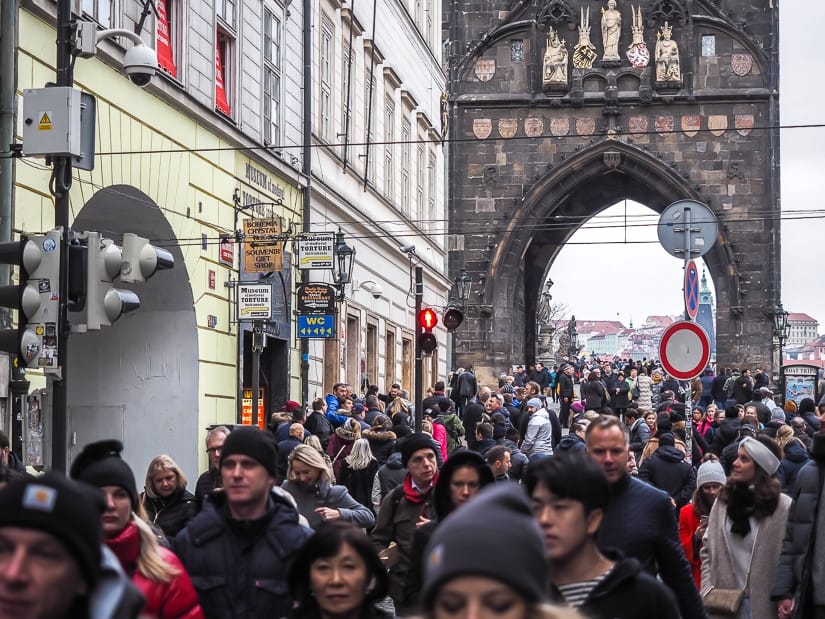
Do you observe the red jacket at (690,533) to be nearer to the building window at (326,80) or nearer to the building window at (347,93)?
the building window at (326,80)

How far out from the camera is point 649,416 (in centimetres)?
2106

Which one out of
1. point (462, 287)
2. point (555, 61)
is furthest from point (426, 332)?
point (555, 61)

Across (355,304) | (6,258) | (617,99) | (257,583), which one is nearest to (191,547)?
(257,583)

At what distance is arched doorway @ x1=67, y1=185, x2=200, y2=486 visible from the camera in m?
21.0

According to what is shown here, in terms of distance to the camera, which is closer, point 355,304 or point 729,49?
point 355,304

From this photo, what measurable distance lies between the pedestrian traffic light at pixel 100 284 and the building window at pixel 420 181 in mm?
29522

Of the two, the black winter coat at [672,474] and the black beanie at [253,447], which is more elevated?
the black beanie at [253,447]

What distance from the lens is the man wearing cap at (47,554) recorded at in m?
2.86

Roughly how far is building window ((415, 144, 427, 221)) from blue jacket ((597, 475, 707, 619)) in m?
33.4

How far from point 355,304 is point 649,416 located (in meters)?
9.92

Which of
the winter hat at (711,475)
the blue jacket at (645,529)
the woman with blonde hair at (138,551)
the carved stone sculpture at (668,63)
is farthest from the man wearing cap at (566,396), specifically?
the woman with blonde hair at (138,551)

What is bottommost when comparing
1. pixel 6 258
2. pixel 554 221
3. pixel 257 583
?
pixel 257 583

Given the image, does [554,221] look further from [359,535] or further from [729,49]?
[359,535]

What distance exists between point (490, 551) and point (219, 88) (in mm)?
19772
